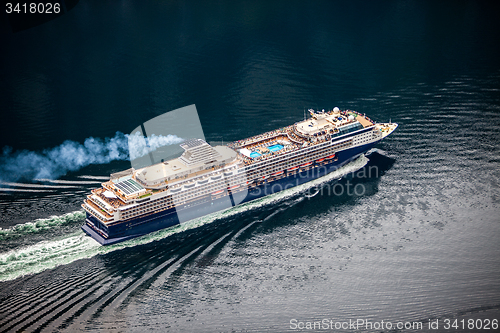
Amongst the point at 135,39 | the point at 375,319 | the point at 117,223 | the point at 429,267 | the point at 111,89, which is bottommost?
the point at 375,319

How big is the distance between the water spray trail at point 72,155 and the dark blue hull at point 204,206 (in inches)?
591

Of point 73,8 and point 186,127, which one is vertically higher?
point 73,8

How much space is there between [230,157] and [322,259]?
75.7ft

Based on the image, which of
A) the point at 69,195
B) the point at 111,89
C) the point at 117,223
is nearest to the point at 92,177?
the point at 69,195

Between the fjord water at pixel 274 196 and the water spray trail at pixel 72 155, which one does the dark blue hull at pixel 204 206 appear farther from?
the water spray trail at pixel 72 155

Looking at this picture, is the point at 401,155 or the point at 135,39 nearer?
the point at 401,155

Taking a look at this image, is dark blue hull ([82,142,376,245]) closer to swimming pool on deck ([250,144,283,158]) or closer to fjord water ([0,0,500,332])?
fjord water ([0,0,500,332])

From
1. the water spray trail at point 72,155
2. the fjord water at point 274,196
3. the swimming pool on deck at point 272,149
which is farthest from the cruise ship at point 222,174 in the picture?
the water spray trail at point 72,155

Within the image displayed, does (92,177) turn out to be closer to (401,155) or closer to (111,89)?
(111,89)

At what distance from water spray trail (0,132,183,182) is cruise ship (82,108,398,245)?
9.51 metres

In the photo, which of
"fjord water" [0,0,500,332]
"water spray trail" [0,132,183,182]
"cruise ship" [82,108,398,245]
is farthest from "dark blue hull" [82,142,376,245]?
"water spray trail" [0,132,183,182]

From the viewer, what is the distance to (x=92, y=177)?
77.9m

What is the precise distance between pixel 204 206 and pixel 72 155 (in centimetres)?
2541

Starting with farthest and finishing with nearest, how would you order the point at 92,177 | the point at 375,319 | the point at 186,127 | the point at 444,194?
the point at 186,127
the point at 92,177
the point at 444,194
the point at 375,319
